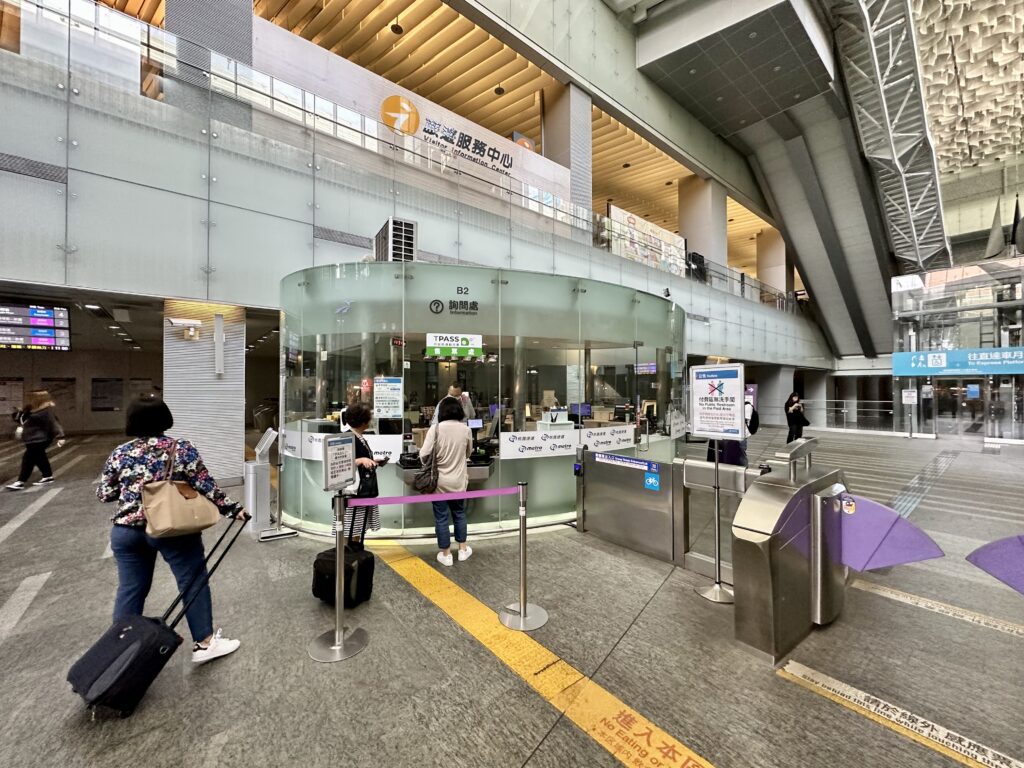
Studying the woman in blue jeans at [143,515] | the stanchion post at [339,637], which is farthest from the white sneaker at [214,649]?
the stanchion post at [339,637]

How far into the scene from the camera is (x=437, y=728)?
207cm

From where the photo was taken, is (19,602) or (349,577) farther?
(19,602)

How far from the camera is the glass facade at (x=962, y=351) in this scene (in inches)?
549

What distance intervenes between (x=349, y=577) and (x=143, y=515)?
1.37 meters

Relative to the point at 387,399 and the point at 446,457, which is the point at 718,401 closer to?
the point at 446,457

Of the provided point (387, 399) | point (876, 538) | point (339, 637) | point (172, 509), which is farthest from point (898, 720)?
point (387, 399)

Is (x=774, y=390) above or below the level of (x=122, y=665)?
above

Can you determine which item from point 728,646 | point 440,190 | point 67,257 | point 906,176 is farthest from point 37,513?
point 906,176

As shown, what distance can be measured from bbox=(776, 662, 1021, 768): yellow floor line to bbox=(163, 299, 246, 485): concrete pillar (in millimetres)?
8124

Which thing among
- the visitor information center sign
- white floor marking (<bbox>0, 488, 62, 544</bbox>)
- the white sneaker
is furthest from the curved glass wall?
white floor marking (<bbox>0, 488, 62, 544</bbox>)

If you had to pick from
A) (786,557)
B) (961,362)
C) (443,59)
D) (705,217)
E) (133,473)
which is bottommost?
(786,557)

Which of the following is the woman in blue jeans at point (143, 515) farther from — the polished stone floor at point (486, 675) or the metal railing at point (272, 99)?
the metal railing at point (272, 99)

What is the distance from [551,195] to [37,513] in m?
12.0

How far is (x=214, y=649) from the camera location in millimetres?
2600
